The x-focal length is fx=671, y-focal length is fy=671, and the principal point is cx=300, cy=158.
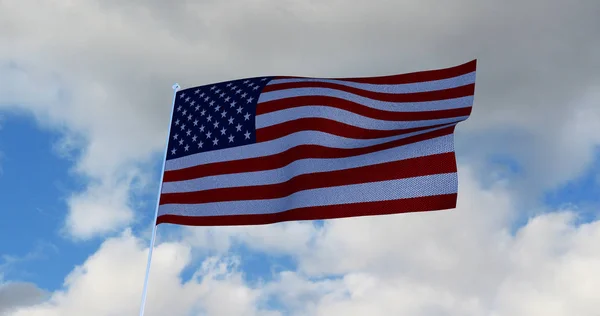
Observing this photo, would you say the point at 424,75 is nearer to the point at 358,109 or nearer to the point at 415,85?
the point at 415,85

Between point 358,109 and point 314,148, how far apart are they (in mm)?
1809

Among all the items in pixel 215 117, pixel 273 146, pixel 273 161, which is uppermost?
pixel 215 117

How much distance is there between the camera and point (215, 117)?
65.5ft

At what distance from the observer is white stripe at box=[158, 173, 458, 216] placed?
15.9m

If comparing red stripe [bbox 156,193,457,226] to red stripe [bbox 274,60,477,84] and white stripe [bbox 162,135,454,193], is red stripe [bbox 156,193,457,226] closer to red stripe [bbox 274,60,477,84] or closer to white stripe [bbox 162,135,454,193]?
white stripe [bbox 162,135,454,193]

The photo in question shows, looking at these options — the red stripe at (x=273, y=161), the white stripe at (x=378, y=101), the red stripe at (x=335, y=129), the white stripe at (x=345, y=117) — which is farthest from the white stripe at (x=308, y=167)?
the white stripe at (x=378, y=101)

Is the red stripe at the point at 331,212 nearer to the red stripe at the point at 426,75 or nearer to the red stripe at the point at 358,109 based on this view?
the red stripe at the point at 358,109

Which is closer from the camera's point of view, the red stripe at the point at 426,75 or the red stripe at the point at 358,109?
the red stripe at the point at 358,109

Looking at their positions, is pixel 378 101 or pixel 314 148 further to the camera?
pixel 378 101

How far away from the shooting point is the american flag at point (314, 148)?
16.4 m

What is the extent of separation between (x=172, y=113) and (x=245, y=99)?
7.84 feet

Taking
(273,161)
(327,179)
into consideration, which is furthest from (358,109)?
(273,161)

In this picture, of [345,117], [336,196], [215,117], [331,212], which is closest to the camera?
[331,212]

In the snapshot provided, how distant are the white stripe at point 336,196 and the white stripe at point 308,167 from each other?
55 centimetres
